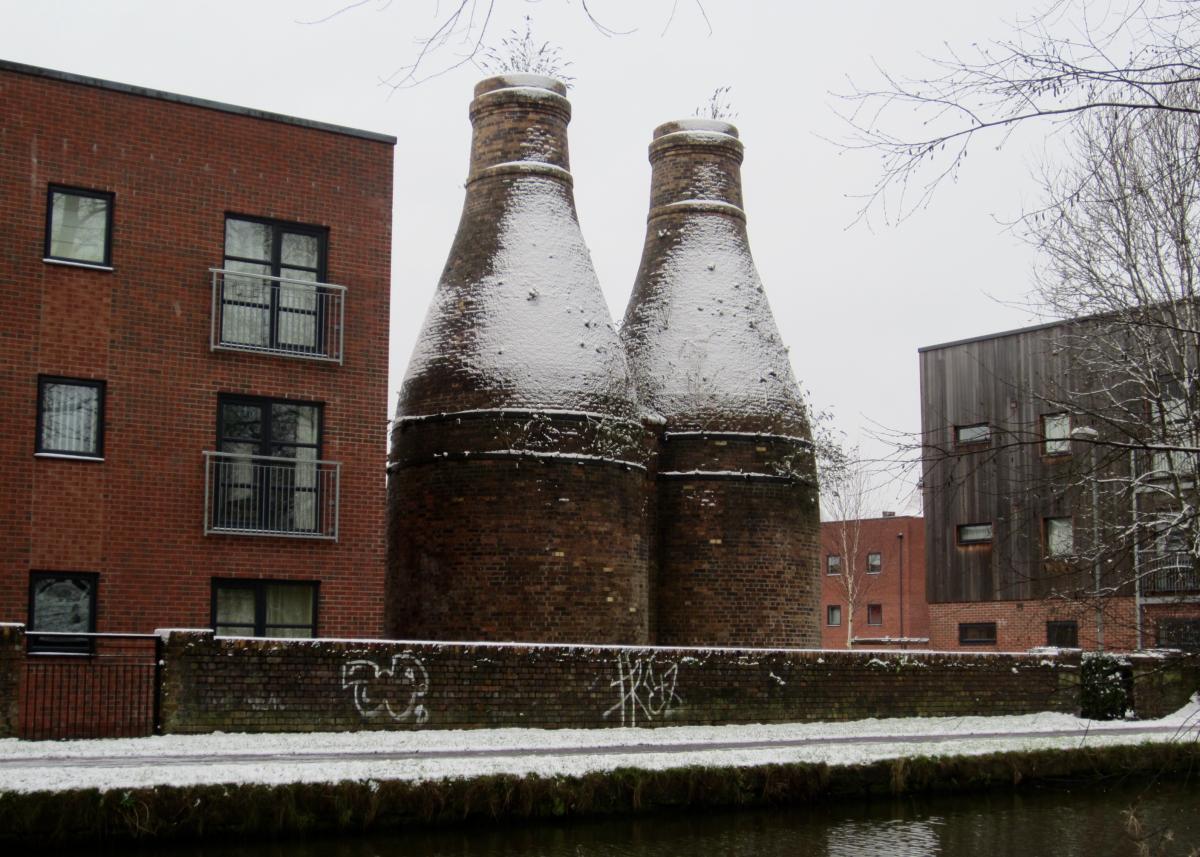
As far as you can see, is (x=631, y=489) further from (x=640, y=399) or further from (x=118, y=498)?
(x=118, y=498)

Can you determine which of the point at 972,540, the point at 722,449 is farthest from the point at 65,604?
the point at 972,540

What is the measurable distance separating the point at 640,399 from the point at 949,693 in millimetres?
8718

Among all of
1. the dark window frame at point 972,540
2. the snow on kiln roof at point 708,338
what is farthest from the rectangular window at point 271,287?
the dark window frame at point 972,540

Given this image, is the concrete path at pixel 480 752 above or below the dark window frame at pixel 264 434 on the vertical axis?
below

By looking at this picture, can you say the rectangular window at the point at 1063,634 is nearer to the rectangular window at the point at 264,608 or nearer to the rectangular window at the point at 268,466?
the rectangular window at the point at 264,608

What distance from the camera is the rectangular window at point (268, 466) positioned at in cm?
2223

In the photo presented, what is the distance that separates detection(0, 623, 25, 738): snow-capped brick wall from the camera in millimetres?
17469

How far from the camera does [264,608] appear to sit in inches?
882

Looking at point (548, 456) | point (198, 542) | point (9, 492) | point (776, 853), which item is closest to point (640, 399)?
point (548, 456)

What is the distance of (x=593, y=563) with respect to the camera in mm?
25812

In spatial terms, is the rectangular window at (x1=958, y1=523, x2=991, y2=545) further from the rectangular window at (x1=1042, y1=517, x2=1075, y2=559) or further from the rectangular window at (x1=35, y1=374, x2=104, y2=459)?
the rectangular window at (x1=35, y1=374, x2=104, y2=459)

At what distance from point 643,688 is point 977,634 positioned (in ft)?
67.9

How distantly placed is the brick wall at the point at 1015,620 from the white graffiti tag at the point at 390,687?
65.3ft

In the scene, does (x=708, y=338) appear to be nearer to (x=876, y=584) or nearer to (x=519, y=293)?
(x=519, y=293)
